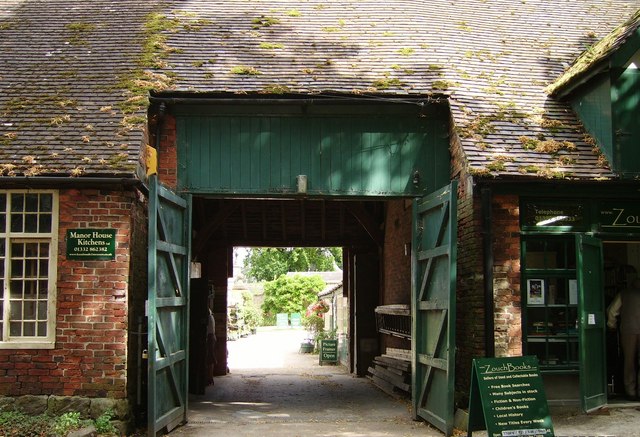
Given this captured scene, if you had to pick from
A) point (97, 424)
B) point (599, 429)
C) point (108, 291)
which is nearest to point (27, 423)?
point (97, 424)

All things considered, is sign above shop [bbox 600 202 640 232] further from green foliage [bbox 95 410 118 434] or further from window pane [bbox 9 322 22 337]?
window pane [bbox 9 322 22 337]

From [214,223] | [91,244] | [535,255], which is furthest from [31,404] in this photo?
[535,255]

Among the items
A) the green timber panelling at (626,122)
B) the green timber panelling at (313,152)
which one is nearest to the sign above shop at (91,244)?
the green timber panelling at (313,152)

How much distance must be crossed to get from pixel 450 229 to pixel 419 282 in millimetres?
1640

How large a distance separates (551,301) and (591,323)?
30.2 inches

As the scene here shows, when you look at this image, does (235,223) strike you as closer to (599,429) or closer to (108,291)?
(108,291)

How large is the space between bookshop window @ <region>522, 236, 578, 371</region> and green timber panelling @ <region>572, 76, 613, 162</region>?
61.5 inches

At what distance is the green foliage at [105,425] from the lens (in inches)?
354

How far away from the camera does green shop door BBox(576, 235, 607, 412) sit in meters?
9.25

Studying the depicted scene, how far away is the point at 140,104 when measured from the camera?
10.7 metres

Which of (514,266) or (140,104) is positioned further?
(140,104)

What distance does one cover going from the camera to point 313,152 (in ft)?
36.0

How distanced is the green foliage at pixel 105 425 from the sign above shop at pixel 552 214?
6234 mm

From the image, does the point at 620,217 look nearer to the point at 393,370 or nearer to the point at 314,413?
the point at 314,413
